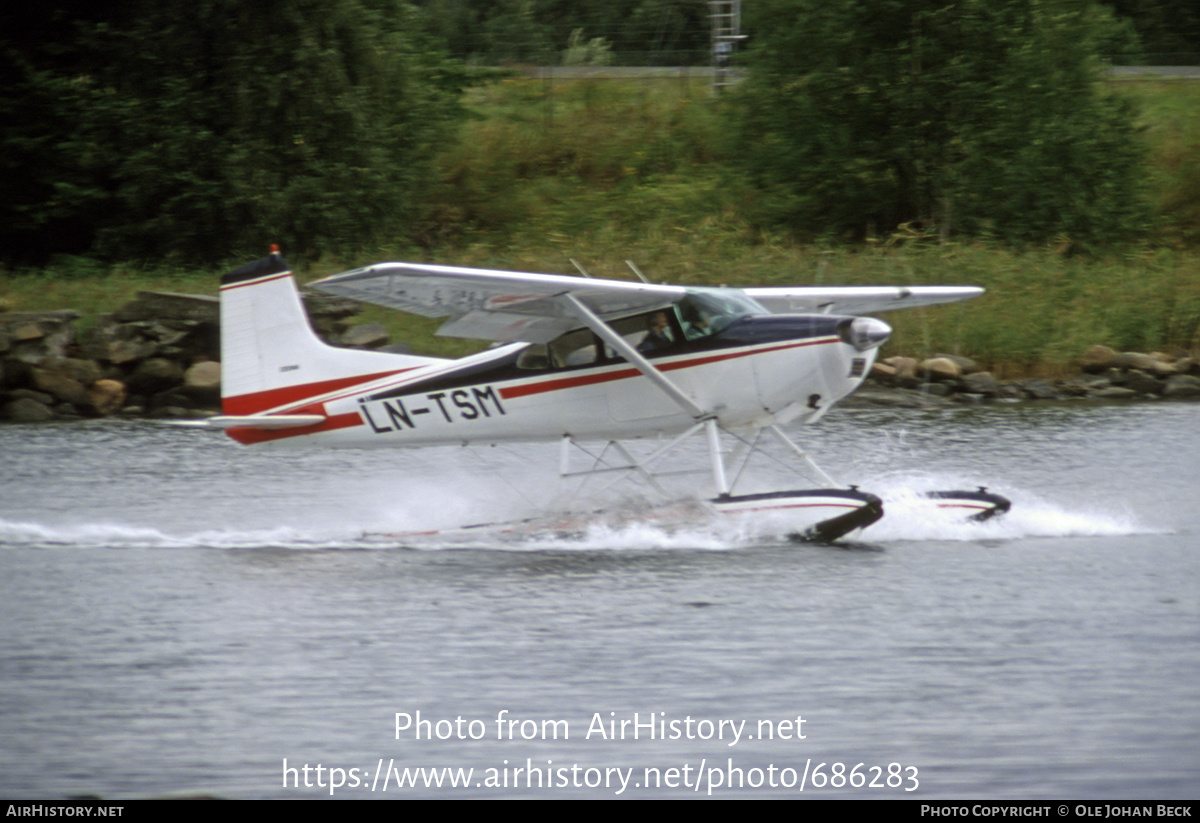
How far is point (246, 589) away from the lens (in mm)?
8555

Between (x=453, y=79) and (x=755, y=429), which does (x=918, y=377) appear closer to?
(x=755, y=429)

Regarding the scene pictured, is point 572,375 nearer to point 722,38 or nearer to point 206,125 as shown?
point 206,125

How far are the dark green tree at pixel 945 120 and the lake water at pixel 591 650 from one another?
14880 millimetres

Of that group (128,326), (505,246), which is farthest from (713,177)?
(128,326)

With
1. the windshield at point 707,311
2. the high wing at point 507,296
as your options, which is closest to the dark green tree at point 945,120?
the high wing at point 507,296

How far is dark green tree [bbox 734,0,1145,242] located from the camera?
992 inches

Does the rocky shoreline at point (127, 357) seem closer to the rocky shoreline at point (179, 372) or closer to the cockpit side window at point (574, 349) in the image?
the rocky shoreline at point (179, 372)

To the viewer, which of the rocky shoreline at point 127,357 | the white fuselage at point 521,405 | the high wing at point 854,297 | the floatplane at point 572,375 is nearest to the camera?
the floatplane at point 572,375

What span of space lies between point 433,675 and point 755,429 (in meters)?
4.18

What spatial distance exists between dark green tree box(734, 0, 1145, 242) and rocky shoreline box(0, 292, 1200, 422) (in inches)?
253

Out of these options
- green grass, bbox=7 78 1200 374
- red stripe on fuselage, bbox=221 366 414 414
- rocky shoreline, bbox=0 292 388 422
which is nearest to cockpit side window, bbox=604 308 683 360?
red stripe on fuselage, bbox=221 366 414 414

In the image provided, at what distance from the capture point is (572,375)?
9.75 m

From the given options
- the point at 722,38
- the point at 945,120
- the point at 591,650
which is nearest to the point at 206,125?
the point at 722,38

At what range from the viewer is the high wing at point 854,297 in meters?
10.8
